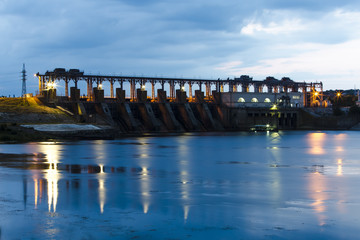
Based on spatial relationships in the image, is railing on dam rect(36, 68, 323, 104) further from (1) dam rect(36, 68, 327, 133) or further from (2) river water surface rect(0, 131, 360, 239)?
(2) river water surface rect(0, 131, 360, 239)

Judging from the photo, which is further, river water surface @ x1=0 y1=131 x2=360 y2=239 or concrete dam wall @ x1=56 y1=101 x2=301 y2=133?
concrete dam wall @ x1=56 y1=101 x2=301 y2=133

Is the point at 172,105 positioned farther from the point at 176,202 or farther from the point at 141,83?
the point at 176,202

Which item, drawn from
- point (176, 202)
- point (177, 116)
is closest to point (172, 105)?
point (177, 116)

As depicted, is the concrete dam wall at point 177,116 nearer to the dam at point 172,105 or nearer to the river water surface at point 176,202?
the dam at point 172,105

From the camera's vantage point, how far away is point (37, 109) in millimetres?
75375

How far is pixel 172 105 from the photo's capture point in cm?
10325

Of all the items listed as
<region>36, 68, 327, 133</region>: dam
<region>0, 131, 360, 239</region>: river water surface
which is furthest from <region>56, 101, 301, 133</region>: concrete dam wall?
<region>0, 131, 360, 239</region>: river water surface

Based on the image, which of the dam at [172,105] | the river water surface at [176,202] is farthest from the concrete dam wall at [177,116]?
Result: the river water surface at [176,202]

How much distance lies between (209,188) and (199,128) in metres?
82.1

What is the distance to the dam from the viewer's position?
8994cm

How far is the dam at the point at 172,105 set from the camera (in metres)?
89.9

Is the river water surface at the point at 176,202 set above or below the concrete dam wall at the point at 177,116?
below

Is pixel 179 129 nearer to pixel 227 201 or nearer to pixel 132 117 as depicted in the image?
pixel 132 117

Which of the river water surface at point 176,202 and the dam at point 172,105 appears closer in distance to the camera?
the river water surface at point 176,202
